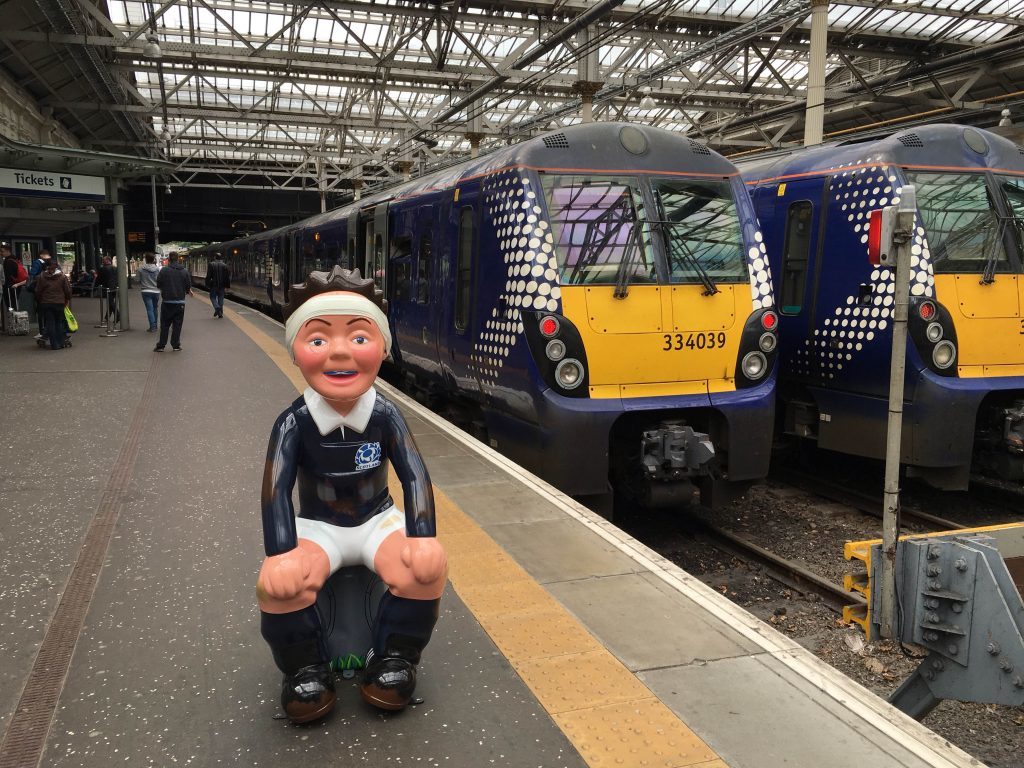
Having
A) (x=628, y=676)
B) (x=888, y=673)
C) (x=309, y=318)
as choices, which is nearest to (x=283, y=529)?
(x=309, y=318)

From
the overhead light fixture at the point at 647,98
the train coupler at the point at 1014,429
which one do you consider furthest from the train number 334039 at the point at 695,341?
the overhead light fixture at the point at 647,98

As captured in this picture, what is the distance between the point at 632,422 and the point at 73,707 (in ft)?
13.8

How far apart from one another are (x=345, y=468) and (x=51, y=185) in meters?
12.6

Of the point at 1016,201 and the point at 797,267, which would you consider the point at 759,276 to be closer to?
the point at 797,267

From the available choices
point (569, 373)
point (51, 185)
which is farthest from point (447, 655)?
point (51, 185)

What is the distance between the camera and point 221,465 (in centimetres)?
646

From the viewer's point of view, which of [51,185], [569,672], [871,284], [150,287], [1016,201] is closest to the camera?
[569,672]

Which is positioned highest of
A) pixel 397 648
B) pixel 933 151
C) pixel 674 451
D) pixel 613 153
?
pixel 933 151

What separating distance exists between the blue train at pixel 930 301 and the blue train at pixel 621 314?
3.87 feet

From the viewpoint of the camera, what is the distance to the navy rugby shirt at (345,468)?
9.67ft

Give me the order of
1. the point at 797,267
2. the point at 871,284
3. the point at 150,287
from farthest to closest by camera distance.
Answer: the point at 150,287, the point at 797,267, the point at 871,284

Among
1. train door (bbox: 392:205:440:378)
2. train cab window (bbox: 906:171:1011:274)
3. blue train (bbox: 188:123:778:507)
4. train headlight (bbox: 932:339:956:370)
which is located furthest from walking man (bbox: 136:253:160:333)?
train headlight (bbox: 932:339:956:370)

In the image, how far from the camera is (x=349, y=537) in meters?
3.04

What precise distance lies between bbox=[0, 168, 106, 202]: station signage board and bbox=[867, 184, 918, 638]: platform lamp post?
1252 cm
